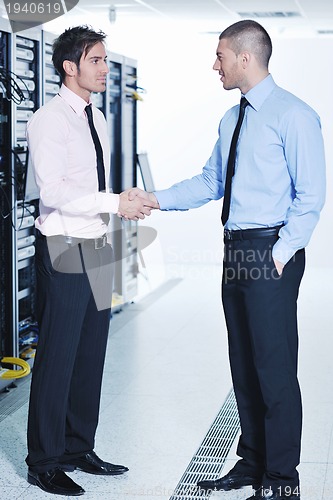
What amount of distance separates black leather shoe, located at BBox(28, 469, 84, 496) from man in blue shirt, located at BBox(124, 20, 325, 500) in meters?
0.68

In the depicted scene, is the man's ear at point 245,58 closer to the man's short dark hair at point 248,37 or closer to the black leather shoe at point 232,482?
Result: the man's short dark hair at point 248,37

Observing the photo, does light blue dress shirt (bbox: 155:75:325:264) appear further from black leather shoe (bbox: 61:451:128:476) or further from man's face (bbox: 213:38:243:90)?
black leather shoe (bbox: 61:451:128:476)

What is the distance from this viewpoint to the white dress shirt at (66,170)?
122 inches

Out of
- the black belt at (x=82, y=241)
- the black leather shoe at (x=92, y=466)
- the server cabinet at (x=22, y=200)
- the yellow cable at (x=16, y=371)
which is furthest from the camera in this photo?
the server cabinet at (x=22, y=200)

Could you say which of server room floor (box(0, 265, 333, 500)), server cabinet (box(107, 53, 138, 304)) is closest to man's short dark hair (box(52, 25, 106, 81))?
server room floor (box(0, 265, 333, 500))

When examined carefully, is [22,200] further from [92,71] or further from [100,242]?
[92,71]

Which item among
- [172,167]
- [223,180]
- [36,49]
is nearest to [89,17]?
[172,167]

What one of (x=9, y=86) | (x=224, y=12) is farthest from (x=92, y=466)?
(x=224, y=12)

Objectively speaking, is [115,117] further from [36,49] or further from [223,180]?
[223,180]

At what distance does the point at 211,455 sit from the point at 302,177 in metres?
1.42

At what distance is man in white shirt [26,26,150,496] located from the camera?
318 cm

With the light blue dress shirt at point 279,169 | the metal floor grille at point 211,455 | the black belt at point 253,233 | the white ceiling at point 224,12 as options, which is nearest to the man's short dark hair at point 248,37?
the light blue dress shirt at point 279,169

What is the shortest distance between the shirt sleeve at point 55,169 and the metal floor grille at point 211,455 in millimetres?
1136

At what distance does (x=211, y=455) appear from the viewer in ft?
12.3
